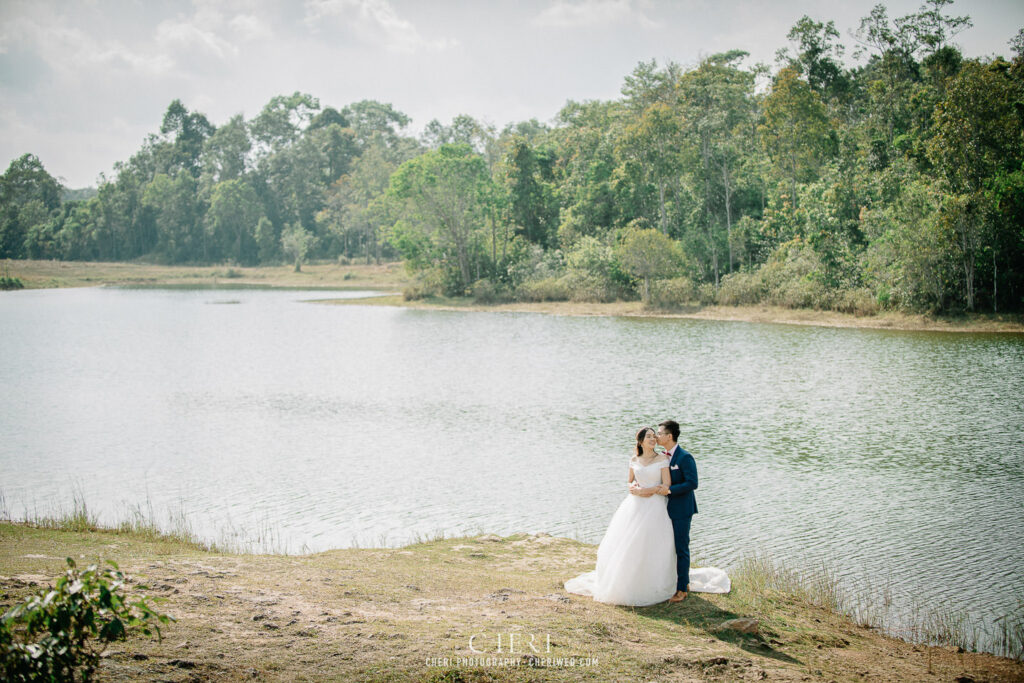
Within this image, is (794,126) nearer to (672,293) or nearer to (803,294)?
(803,294)

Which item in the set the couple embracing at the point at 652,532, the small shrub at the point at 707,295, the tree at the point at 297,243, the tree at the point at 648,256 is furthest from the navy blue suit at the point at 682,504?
the tree at the point at 297,243

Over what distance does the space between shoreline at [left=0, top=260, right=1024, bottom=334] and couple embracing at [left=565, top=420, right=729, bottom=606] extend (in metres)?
37.2

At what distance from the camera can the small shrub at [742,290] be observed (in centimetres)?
5144

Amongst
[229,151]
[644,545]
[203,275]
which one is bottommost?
[644,545]

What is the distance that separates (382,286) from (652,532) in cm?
Result: 8684

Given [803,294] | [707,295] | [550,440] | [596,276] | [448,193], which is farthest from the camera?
[448,193]

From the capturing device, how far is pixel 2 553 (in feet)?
31.3

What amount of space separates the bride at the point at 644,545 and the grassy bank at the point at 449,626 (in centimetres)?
21

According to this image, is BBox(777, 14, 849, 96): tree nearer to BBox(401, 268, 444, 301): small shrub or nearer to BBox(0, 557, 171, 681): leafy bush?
BBox(401, 268, 444, 301): small shrub

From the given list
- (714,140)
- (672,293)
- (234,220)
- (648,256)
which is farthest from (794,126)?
(234,220)

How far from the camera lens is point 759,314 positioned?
49.6m

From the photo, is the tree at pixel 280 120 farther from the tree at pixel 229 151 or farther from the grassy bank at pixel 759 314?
the grassy bank at pixel 759 314

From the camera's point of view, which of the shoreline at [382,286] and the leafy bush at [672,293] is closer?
the shoreline at [382,286]

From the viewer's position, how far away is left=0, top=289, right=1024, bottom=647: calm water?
1322 centimetres
